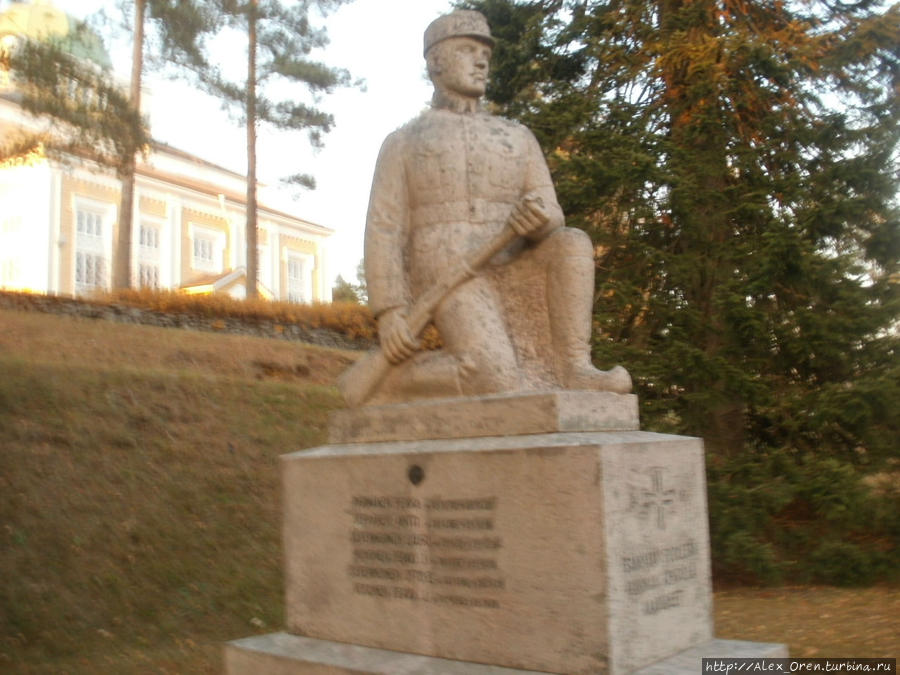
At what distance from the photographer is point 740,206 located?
9602mm

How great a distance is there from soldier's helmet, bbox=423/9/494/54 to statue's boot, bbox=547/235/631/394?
1077 mm

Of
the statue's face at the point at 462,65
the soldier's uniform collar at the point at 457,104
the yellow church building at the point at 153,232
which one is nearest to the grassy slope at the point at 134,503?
the soldier's uniform collar at the point at 457,104

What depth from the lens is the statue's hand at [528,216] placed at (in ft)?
13.8

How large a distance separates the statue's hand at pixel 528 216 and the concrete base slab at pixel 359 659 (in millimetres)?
1745

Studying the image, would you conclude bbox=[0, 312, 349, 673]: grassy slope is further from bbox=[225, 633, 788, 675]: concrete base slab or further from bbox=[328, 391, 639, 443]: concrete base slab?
bbox=[328, 391, 639, 443]: concrete base slab

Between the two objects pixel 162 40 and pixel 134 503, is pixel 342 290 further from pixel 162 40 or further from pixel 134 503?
pixel 134 503

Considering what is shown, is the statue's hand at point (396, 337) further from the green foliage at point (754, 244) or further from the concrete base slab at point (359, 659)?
the green foliage at point (754, 244)

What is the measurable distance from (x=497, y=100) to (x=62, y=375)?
19.4ft

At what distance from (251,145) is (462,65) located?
18.4m

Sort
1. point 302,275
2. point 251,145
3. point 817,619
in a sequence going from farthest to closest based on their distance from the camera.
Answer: point 302,275 → point 251,145 → point 817,619

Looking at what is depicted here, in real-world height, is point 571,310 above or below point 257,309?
below

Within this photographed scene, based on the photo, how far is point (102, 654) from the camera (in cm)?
666

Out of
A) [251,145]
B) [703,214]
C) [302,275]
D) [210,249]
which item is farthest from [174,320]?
[302,275]

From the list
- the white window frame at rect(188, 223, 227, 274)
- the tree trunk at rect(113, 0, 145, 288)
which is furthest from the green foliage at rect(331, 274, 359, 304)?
the tree trunk at rect(113, 0, 145, 288)
